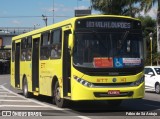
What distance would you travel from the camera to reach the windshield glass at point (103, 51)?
14.5 m

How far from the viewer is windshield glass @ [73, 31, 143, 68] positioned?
14461 mm

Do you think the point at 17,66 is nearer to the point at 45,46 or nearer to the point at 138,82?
the point at 45,46

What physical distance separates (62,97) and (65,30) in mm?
2300

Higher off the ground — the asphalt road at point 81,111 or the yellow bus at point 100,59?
the yellow bus at point 100,59

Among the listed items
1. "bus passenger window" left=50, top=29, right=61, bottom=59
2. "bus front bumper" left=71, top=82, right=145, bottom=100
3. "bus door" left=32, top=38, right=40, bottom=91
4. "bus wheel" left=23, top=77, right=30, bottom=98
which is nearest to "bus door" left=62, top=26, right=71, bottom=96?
"bus passenger window" left=50, top=29, right=61, bottom=59

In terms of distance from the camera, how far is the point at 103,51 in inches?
573

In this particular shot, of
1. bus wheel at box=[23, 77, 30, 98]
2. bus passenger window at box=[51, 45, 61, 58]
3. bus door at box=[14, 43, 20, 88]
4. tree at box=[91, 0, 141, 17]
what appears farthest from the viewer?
tree at box=[91, 0, 141, 17]

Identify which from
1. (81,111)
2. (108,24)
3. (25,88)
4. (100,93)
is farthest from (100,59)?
(25,88)

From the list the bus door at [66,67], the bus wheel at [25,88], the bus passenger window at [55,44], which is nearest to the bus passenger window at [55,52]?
the bus passenger window at [55,44]

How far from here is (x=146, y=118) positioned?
1305 centimetres

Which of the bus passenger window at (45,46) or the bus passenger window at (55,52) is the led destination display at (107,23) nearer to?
the bus passenger window at (55,52)

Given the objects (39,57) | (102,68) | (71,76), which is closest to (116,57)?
(102,68)

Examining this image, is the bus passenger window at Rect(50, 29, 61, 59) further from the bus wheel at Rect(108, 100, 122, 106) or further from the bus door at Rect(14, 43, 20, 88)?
the bus door at Rect(14, 43, 20, 88)

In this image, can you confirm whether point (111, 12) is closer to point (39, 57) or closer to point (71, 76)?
point (39, 57)
